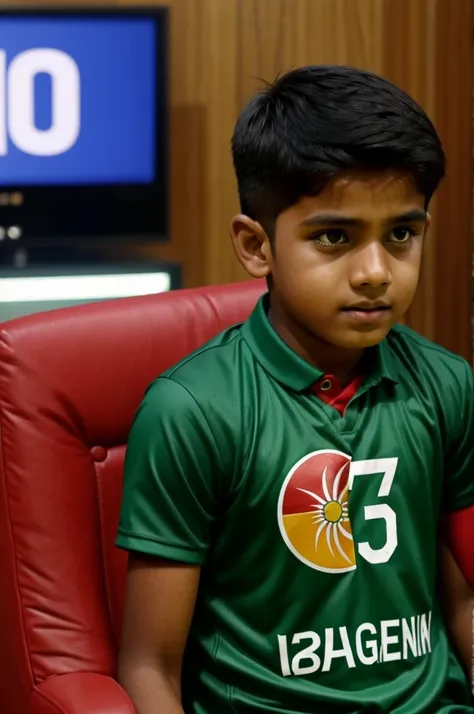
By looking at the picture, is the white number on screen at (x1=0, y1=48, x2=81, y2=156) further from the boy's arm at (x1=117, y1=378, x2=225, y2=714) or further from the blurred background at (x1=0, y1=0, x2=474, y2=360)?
the boy's arm at (x1=117, y1=378, x2=225, y2=714)

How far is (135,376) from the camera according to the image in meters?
1.41

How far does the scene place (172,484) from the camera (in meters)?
1.19

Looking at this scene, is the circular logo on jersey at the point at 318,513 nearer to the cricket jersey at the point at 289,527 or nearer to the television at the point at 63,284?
the cricket jersey at the point at 289,527

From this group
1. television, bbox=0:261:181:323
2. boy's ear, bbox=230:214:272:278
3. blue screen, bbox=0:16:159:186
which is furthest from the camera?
blue screen, bbox=0:16:159:186

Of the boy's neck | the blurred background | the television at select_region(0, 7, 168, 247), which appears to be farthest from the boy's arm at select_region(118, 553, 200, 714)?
the television at select_region(0, 7, 168, 247)

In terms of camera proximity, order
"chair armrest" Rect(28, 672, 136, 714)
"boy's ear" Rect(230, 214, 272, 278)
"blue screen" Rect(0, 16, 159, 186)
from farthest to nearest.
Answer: "blue screen" Rect(0, 16, 159, 186)
"boy's ear" Rect(230, 214, 272, 278)
"chair armrest" Rect(28, 672, 136, 714)

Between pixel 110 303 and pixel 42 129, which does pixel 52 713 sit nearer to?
pixel 110 303

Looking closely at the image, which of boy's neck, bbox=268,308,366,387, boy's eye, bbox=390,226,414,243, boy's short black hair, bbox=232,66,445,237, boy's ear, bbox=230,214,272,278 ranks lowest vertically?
boy's neck, bbox=268,308,366,387

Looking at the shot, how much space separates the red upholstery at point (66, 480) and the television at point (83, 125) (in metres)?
1.37

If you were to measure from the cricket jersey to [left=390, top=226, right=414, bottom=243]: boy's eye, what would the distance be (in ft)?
0.52

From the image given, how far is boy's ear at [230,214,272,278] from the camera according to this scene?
1.26 meters

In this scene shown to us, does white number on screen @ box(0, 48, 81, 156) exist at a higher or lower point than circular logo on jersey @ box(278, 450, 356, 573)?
higher

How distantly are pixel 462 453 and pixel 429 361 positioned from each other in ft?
0.35

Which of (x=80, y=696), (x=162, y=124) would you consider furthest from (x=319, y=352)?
(x=162, y=124)
